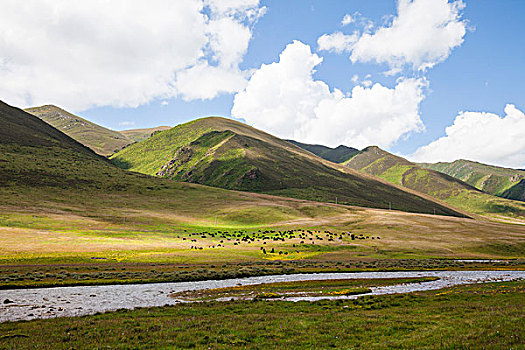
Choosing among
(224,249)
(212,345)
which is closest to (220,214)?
(224,249)

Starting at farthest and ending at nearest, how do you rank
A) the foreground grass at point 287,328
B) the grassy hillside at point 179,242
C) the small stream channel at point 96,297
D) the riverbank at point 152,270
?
1. the grassy hillside at point 179,242
2. the riverbank at point 152,270
3. the small stream channel at point 96,297
4. the foreground grass at point 287,328

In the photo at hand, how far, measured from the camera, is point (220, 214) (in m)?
192

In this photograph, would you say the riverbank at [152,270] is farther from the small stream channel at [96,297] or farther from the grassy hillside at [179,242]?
the small stream channel at [96,297]

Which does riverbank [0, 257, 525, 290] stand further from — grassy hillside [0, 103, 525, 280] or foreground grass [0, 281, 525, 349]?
foreground grass [0, 281, 525, 349]

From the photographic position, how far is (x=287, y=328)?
2261cm

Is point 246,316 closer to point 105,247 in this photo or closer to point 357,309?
point 357,309

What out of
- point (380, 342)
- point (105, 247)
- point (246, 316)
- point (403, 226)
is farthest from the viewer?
point (403, 226)

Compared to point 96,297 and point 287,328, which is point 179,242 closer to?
point 96,297

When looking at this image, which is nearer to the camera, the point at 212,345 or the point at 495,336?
the point at 495,336

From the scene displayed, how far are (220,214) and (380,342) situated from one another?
177 m

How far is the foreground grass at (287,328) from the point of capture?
60.7 ft

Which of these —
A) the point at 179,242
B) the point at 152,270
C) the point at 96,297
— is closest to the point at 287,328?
the point at 96,297

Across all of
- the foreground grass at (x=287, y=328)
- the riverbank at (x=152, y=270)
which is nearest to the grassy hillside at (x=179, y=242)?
the riverbank at (x=152, y=270)

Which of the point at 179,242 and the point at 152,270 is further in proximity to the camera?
the point at 179,242
